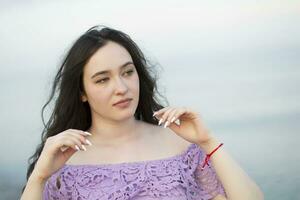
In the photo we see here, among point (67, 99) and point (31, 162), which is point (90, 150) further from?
point (31, 162)

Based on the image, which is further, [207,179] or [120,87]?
[207,179]

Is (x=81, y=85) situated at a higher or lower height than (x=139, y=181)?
higher

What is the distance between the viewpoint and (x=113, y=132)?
173 cm

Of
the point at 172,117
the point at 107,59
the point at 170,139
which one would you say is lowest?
the point at 170,139

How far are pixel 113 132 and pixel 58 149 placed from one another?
254 millimetres

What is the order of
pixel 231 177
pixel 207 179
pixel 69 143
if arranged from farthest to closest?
pixel 207 179 < pixel 231 177 < pixel 69 143

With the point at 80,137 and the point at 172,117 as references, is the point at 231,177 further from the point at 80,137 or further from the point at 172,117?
the point at 80,137

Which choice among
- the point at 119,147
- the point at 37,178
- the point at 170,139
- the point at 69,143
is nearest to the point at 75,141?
the point at 69,143

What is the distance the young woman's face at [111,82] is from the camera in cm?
162

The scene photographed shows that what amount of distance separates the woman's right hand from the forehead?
217mm

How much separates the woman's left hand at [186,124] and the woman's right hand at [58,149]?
21cm

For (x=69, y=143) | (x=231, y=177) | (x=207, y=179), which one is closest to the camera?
(x=69, y=143)

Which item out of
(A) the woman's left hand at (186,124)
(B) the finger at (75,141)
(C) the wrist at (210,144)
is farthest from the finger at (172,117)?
(B) the finger at (75,141)

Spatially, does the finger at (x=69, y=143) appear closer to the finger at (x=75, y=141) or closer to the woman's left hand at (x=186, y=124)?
the finger at (x=75, y=141)
